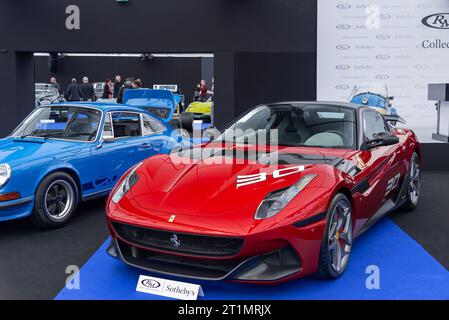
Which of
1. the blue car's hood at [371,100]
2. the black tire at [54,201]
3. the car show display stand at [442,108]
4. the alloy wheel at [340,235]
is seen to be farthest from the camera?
the blue car's hood at [371,100]

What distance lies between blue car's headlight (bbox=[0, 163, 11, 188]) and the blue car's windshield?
94cm

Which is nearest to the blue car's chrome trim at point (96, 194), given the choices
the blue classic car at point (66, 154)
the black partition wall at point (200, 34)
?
the blue classic car at point (66, 154)

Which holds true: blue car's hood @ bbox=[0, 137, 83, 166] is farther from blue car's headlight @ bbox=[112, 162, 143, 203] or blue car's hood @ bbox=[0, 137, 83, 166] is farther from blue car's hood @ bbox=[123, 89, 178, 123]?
blue car's hood @ bbox=[123, 89, 178, 123]

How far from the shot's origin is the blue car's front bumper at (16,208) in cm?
420

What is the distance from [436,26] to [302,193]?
8.23m

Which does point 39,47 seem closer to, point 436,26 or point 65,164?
point 65,164

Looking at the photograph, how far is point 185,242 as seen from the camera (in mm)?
2912

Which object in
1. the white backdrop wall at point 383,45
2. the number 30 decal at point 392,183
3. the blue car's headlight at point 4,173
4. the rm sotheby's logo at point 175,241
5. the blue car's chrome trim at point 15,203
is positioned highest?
the white backdrop wall at point 383,45

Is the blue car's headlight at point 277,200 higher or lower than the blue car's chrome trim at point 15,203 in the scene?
higher

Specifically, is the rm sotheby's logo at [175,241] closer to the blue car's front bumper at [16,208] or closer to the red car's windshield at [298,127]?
the red car's windshield at [298,127]

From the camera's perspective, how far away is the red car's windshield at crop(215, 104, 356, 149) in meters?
4.06

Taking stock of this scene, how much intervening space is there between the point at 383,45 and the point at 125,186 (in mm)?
7851

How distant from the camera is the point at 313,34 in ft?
31.5
